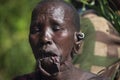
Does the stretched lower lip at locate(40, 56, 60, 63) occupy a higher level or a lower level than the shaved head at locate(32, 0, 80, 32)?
lower

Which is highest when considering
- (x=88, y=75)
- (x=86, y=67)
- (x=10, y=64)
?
(x=88, y=75)

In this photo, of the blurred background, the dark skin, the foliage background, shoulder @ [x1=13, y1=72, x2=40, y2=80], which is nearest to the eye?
the dark skin

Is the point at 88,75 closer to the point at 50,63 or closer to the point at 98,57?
the point at 50,63

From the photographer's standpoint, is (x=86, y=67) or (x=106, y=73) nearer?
(x=106, y=73)

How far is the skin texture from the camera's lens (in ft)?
12.6

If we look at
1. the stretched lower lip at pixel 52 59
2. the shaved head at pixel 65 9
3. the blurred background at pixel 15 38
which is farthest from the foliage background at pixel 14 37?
the stretched lower lip at pixel 52 59

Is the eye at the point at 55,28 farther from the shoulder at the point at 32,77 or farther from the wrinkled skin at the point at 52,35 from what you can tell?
the shoulder at the point at 32,77

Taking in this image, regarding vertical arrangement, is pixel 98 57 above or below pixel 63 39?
below

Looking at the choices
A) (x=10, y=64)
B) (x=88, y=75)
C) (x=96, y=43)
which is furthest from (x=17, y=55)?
(x=88, y=75)

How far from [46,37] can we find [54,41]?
0.05 m

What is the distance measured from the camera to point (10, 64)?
8.73 metres

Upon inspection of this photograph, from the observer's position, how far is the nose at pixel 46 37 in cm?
382

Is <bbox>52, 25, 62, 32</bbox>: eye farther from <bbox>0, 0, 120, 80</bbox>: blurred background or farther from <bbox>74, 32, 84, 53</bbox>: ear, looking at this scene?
<bbox>0, 0, 120, 80</bbox>: blurred background

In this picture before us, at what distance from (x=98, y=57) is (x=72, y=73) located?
1.29 meters
